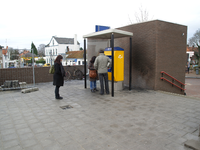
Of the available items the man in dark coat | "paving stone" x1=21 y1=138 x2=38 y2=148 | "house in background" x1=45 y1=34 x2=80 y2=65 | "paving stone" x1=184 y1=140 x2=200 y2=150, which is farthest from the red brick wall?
"house in background" x1=45 y1=34 x2=80 y2=65

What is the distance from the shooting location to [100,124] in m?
3.84

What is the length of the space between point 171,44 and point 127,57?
2359 millimetres

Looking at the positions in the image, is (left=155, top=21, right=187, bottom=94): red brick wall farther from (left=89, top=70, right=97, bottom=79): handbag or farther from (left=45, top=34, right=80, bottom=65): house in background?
(left=45, top=34, right=80, bottom=65): house in background

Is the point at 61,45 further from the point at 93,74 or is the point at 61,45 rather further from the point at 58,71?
the point at 58,71

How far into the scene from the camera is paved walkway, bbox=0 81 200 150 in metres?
2.99

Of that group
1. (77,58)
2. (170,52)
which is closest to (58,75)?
(170,52)

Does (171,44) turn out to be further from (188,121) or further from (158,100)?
(188,121)

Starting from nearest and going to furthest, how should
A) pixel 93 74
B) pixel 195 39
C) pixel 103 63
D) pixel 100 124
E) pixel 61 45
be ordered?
pixel 100 124 < pixel 103 63 < pixel 93 74 < pixel 195 39 < pixel 61 45

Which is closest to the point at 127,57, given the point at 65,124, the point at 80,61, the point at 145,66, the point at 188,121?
the point at 145,66

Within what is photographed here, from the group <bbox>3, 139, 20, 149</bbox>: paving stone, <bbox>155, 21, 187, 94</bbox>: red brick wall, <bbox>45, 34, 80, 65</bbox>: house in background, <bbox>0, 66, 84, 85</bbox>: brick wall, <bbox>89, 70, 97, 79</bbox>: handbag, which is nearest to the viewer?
<bbox>3, 139, 20, 149</bbox>: paving stone

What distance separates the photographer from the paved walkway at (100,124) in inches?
118

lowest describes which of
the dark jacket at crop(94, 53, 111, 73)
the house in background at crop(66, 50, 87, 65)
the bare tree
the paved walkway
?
the paved walkway

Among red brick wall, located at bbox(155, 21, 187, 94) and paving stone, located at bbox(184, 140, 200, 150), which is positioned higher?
red brick wall, located at bbox(155, 21, 187, 94)

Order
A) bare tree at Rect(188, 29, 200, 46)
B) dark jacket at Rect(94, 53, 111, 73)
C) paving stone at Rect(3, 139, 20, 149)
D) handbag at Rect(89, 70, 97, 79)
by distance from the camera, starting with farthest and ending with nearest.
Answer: bare tree at Rect(188, 29, 200, 46)
handbag at Rect(89, 70, 97, 79)
dark jacket at Rect(94, 53, 111, 73)
paving stone at Rect(3, 139, 20, 149)
